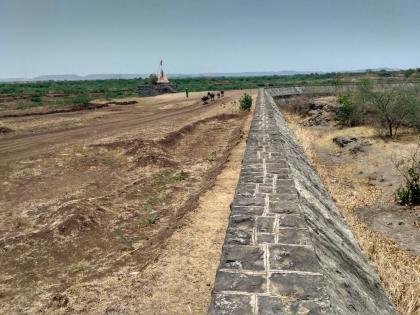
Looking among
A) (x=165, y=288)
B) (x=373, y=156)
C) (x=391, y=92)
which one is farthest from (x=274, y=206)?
(x=391, y=92)

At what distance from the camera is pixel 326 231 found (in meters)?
5.54

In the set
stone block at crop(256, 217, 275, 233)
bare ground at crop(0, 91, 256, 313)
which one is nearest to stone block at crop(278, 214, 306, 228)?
stone block at crop(256, 217, 275, 233)

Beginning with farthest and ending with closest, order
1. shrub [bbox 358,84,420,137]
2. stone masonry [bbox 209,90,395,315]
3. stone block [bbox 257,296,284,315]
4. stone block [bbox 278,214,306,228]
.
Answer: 1. shrub [bbox 358,84,420,137]
2. stone block [bbox 278,214,306,228]
3. stone masonry [bbox 209,90,395,315]
4. stone block [bbox 257,296,284,315]

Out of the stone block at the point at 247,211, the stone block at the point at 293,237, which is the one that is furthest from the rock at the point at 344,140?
the stone block at the point at 293,237

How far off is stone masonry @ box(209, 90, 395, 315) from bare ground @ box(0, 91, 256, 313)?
6.45ft

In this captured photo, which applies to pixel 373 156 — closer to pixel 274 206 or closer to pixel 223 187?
pixel 223 187

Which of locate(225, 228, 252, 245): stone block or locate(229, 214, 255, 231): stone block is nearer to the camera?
locate(225, 228, 252, 245): stone block

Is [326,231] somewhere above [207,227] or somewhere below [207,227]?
above

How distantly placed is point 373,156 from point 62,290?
50.4ft

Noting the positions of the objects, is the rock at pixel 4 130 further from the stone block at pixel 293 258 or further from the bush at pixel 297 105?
the stone block at pixel 293 258

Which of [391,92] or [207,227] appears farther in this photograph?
[391,92]

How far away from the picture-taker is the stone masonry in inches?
122

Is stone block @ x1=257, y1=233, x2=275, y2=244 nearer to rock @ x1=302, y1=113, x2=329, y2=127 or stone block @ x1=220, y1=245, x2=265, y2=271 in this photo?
stone block @ x1=220, y1=245, x2=265, y2=271

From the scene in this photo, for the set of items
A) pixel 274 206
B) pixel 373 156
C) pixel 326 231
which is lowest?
pixel 373 156
